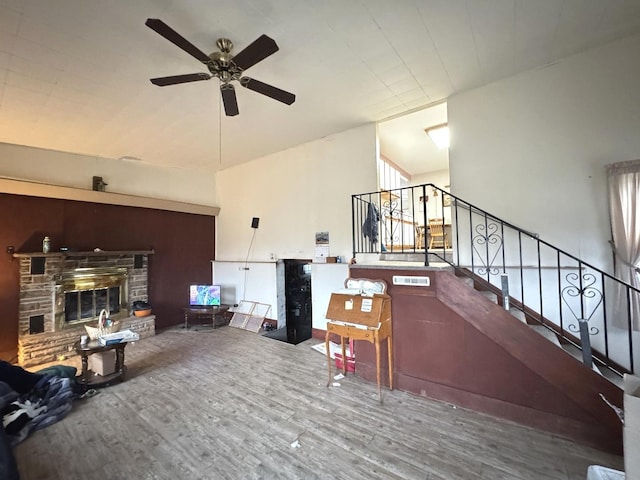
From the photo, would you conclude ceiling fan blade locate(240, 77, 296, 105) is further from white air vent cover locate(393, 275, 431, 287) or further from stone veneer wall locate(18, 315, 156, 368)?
stone veneer wall locate(18, 315, 156, 368)

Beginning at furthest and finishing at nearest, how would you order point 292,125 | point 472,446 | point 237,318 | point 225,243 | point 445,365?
point 225,243, point 237,318, point 292,125, point 445,365, point 472,446

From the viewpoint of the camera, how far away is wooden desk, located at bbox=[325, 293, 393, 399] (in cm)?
286

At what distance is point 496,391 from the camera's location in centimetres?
257

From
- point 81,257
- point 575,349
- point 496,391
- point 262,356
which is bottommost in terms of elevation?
point 262,356

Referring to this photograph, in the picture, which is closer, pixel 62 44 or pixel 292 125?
pixel 62 44

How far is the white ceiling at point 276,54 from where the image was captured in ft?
7.63

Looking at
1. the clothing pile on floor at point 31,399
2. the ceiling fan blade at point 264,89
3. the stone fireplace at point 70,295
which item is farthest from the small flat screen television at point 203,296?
the ceiling fan blade at point 264,89

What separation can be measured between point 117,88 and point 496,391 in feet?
18.0

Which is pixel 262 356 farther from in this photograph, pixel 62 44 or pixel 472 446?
pixel 62 44

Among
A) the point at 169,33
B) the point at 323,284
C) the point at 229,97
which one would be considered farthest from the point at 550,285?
the point at 169,33

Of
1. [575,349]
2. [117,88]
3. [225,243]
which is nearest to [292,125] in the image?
[117,88]

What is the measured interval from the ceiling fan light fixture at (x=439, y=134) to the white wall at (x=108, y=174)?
547 centimetres

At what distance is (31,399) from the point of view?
276cm

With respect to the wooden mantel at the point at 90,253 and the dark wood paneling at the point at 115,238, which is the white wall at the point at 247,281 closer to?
the dark wood paneling at the point at 115,238
